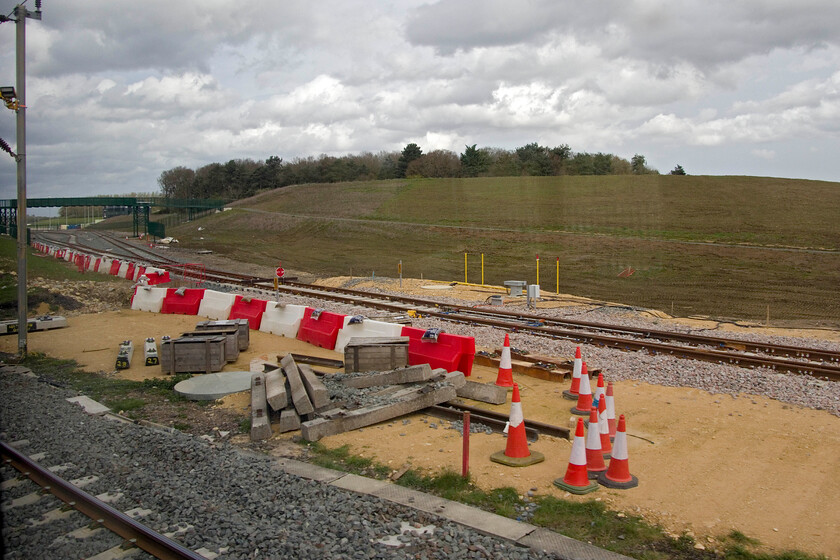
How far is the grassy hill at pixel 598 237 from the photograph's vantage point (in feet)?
89.4

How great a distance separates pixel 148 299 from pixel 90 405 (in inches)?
434

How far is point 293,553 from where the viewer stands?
5234 mm

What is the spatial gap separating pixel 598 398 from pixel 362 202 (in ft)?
227

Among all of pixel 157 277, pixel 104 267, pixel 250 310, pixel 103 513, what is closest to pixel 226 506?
pixel 103 513

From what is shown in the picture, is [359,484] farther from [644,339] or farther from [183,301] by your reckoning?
[183,301]

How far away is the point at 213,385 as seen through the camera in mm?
10758

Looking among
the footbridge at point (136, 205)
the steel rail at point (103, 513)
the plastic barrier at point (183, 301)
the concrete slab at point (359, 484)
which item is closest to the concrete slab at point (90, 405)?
the steel rail at point (103, 513)

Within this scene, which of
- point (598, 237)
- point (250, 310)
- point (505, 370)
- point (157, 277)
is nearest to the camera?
point (505, 370)

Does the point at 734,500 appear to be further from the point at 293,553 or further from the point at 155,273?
the point at 155,273

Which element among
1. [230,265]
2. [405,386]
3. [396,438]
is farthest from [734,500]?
[230,265]

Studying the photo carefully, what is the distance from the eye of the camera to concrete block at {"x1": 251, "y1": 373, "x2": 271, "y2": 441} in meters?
8.27

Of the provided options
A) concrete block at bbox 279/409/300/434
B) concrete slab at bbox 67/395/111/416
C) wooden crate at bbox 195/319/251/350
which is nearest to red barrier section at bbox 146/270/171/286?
wooden crate at bbox 195/319/251/350

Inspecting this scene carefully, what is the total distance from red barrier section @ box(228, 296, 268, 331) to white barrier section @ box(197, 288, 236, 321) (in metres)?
0.23

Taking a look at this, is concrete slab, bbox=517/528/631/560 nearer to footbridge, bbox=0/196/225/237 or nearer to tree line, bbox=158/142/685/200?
footbridge, bbox=0/196/225/237
